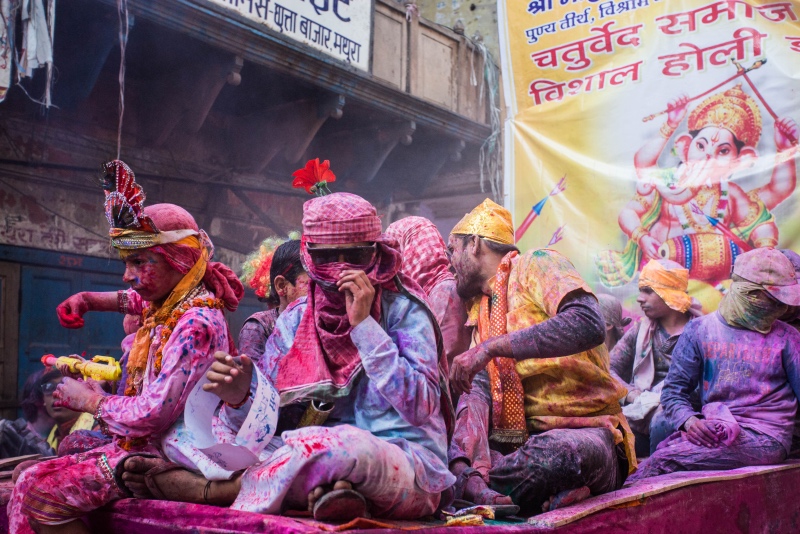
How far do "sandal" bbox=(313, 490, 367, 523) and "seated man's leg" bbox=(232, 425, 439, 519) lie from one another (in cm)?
5

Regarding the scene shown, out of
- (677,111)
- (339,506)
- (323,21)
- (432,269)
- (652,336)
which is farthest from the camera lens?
(323,21)

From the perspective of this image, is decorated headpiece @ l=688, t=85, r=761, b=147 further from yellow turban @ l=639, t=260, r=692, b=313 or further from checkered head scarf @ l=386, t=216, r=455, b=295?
checkered head scarf @ l=386, t=216, r=455, b=295

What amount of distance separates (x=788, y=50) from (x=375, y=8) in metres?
4.59

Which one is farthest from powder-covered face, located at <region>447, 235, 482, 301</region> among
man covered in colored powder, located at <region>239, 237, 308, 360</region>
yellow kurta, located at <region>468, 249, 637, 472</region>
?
man covered in colored powder, located at <region>239, 237, 308, 360</region>

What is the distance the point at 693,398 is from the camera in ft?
15.8

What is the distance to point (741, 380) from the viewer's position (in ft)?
15.1

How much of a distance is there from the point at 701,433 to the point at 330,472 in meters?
2.88

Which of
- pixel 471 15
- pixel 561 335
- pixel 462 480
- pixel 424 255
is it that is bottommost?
pixel 462 480

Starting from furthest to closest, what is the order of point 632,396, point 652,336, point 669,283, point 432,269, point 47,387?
point 47,387, point 669,283, point 652,336, point 632,396, point 432,269

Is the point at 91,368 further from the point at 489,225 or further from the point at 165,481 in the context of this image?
the point at 489,225

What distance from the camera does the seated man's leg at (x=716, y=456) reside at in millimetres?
4332

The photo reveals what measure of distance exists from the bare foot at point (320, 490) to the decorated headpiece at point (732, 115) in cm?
569

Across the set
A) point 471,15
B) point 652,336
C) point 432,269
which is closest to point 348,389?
point 432,269

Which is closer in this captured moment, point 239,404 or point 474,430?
point 239,404
